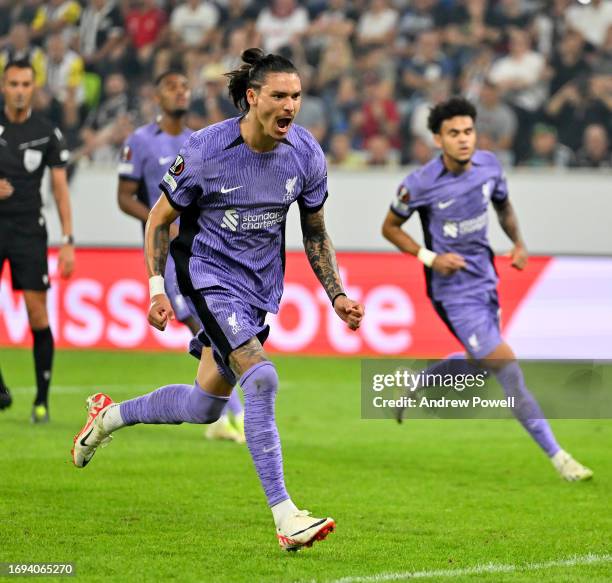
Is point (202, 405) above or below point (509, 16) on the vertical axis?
below

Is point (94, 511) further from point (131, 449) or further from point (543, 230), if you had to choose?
point (543, 230)

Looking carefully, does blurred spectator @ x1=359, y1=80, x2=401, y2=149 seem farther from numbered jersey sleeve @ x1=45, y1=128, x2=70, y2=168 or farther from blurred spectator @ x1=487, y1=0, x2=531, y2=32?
numbered jersey sleeve @ x1=45, y1=128, x2=70, y2=168

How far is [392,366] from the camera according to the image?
1281 centimetres

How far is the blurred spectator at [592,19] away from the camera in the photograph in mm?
16156

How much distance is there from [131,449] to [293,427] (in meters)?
1.66

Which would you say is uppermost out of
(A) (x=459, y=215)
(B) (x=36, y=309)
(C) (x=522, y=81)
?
(C) (x=522, y=81)

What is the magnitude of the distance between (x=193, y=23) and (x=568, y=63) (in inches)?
210

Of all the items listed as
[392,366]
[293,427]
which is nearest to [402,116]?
[392,366]

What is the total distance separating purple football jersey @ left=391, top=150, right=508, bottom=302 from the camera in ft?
28.7

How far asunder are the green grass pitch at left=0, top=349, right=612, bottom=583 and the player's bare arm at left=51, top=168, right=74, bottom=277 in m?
1.23

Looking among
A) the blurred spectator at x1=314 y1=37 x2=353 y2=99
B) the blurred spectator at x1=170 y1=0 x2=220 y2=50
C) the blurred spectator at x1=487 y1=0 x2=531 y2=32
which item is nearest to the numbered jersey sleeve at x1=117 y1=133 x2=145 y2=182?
the blurred spectator at x1=314 y1=37 x2=353 y2=99

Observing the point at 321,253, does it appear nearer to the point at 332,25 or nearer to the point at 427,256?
the point at 427,256

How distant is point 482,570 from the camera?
5.36 meters

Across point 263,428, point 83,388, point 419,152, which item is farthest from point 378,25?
point 263,428
